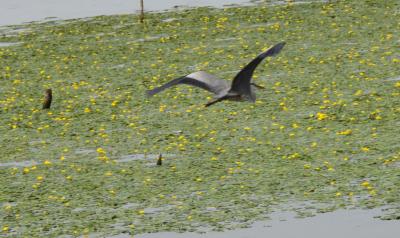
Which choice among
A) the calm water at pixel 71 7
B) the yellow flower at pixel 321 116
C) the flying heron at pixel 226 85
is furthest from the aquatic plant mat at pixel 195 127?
the calm water at pixel 71 7

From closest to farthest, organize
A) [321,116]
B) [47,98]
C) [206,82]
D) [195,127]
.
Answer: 1. [206,82]
2. [321,116]
3. [195,127]
4. [47,98]

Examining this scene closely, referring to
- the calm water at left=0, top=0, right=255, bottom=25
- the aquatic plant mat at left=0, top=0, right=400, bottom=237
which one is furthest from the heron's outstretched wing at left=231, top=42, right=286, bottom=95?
the calm water at left=0, top=0, right=255, bottom=25

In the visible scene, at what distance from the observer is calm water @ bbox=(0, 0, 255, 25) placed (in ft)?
145

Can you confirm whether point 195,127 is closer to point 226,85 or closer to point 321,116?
point 321,116

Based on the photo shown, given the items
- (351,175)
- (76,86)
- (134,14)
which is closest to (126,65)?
(76,86)

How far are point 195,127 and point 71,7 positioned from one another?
1086 inches

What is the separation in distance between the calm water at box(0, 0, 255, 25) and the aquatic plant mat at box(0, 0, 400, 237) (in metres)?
6.16

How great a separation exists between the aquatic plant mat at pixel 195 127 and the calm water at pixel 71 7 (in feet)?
20.2

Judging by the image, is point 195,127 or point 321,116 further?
point 195,127

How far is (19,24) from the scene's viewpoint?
42.1 m

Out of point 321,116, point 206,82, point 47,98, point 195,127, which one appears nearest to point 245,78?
point 206,82

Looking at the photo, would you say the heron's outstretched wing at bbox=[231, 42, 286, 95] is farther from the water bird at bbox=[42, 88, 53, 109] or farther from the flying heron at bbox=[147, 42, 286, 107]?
the water bird at bbox=[42, 88, 53, 109]

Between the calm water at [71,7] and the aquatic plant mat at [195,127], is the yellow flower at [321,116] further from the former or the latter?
the calm water at [71,7]

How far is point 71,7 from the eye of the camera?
4972 cm
